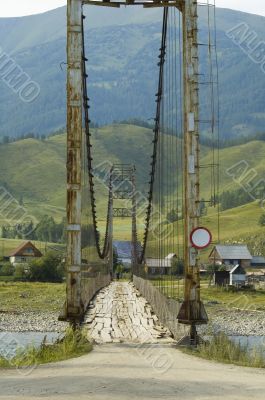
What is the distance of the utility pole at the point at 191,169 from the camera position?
57.9 feet

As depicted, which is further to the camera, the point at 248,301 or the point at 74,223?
the point at 248,301

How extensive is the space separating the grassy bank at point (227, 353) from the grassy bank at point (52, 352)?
6.60 ft

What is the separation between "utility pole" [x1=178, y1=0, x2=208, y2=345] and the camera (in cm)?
1766

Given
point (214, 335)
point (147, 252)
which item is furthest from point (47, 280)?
point (214, 335)

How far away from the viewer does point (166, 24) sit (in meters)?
24.7

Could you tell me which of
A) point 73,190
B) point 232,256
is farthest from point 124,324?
point 232,256

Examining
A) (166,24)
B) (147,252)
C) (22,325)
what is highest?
(166,24)

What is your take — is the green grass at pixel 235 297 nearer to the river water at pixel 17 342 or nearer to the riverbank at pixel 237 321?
the riverbank at pixel 237 321

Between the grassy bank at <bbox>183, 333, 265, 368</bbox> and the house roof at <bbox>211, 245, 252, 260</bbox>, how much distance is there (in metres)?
133

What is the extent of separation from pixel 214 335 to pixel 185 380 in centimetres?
455

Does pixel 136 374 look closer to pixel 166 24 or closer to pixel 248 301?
pixel 166 24

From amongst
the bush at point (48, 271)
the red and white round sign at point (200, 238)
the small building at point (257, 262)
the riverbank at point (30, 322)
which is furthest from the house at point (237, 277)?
the red and white round sign at point (200, 238)

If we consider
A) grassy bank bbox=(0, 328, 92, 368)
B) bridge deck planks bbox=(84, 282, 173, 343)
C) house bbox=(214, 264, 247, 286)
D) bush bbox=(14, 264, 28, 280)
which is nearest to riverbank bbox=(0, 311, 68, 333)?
bridge deck planks bbox=(84, 282, 173, 343)

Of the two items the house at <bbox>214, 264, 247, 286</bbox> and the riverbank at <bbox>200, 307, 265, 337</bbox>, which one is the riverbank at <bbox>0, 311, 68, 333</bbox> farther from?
the house at <bbox>214, 264, 247, 286</bbox>
